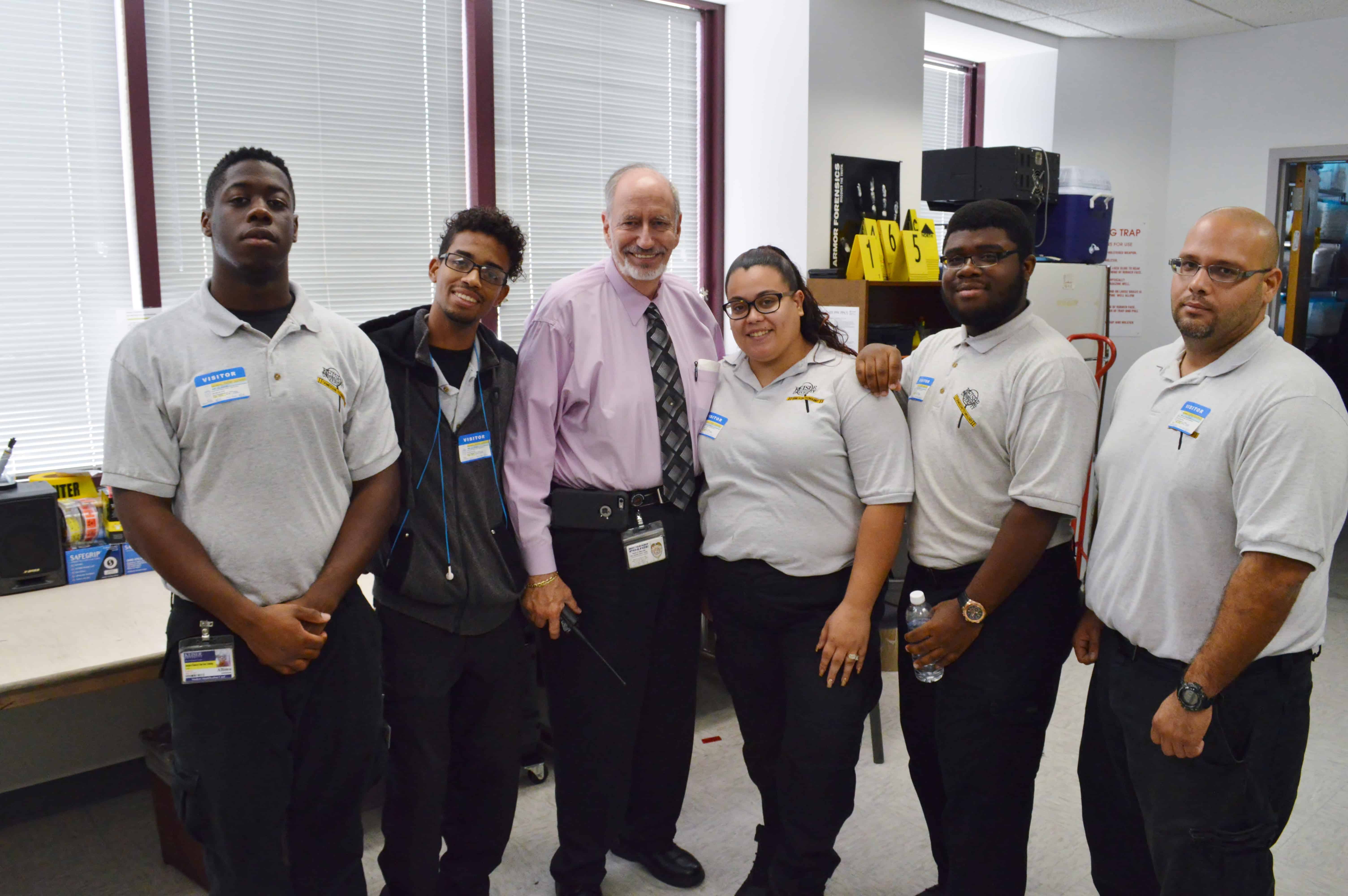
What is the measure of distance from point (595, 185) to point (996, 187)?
182 cm

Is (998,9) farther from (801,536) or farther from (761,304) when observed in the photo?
(801,536)

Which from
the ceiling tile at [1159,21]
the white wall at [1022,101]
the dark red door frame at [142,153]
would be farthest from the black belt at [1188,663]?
the white wall at [1022,101]

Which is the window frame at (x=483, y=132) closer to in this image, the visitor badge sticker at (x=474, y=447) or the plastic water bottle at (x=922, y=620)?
the visitor badge sticker at (x=474, y=447)

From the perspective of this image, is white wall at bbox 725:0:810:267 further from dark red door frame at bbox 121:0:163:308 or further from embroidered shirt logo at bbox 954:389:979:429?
embroidered shirt logo at bbox 954:389:979:429

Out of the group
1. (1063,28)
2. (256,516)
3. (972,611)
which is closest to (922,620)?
(972,611)

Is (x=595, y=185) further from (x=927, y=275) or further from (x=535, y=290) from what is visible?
(x=927, y=275)

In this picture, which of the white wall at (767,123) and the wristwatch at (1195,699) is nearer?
the wristwatch at (1195,699)

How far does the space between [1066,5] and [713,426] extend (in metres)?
4.35

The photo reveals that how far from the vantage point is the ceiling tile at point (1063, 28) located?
5664 millimetres

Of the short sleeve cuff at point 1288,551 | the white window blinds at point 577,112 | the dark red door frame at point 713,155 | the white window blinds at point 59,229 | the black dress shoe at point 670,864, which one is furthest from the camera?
the dark red door frame at point 713,155

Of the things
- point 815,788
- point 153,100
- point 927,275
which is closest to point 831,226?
point 927,275

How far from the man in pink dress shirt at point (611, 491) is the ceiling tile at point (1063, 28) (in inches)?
171

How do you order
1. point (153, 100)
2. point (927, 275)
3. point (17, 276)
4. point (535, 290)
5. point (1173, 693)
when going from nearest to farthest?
point (1173, 693), point (17, 276), point (153, 100), point (535, 290), point (927, 275)

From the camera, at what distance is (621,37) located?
4.50 metres
